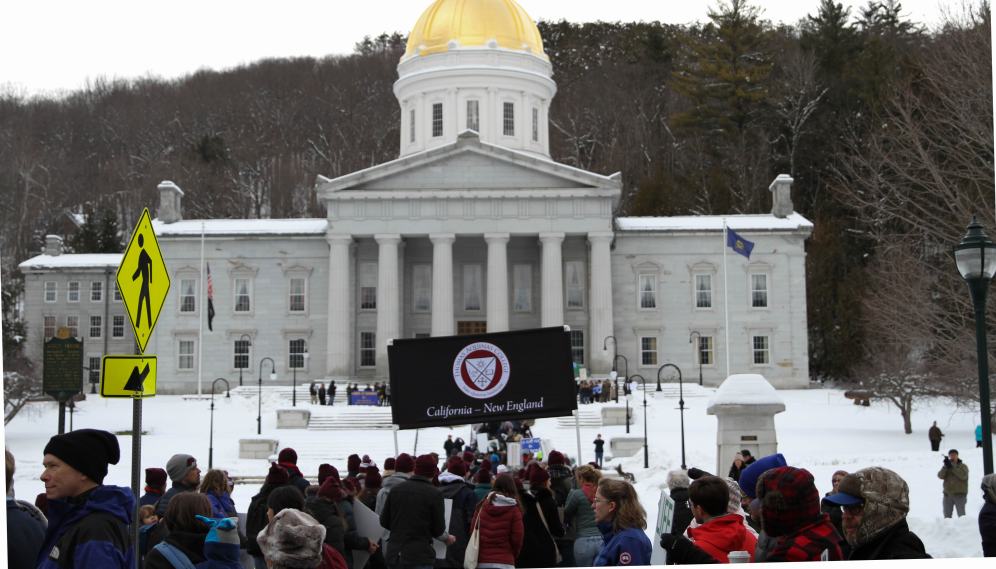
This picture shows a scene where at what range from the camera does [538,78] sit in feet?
200

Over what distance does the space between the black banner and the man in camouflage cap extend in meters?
5.06

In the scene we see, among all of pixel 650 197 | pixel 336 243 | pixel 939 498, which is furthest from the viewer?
pixel 650 197

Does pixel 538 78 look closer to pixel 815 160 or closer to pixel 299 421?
pixel 815 160

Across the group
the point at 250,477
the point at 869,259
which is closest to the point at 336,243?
the point at 250,477

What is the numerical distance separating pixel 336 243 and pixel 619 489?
4574cm

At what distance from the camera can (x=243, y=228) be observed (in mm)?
55500

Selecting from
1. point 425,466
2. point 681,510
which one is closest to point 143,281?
point 425,466

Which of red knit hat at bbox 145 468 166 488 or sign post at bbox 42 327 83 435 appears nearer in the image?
red knit hat at bbox 145 468 166 488

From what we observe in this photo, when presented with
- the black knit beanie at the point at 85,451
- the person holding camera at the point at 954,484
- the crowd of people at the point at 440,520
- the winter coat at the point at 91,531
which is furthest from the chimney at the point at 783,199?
the winter coat at the point at 91,531

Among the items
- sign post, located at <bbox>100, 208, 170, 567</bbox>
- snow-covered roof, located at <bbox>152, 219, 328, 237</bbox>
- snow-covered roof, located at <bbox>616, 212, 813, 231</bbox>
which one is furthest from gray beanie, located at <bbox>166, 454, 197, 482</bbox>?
snow-covered roof, located at <bbox>616, 212, 813, 231</bbox>

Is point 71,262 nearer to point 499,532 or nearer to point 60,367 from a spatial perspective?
point 60,367

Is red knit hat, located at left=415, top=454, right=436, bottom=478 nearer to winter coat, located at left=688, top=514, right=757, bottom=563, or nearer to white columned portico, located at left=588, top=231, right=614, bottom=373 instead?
winter coat, located at left=688, top=514, right=757, bottom=563

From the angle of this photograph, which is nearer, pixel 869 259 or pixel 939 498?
pixel 939 498

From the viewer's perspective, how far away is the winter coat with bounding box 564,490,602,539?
30.1 feet
